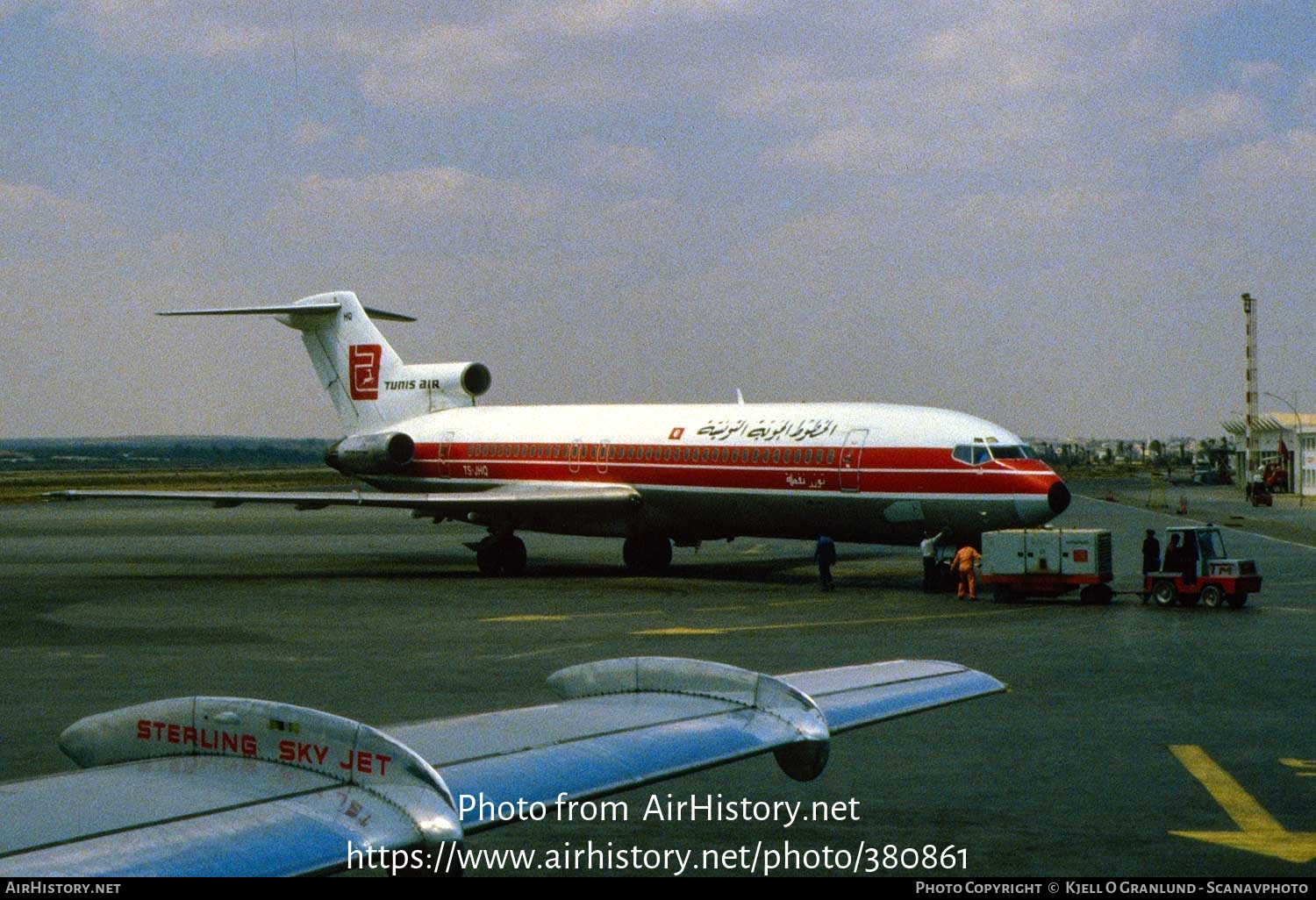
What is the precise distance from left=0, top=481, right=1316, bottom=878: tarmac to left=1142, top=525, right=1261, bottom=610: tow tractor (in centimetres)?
72

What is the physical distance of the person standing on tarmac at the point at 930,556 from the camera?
103 ft

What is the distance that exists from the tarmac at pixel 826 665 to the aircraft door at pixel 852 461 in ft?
7.74

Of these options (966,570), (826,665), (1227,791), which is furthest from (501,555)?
(1227,791)

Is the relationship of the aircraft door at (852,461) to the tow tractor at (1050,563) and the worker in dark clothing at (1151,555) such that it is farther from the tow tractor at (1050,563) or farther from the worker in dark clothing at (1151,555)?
the worker in dark clothing at (1151,555)

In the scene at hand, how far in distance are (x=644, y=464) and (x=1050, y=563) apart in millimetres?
10388

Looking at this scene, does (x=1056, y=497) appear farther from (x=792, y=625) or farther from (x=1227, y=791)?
(x=1227, y=791)

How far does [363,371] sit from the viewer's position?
43781 millimetres

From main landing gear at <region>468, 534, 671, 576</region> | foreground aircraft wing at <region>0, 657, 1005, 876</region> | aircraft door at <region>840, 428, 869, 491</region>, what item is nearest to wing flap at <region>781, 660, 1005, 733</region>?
foreground aircraft wing at <region>0, 657, 1005, 876</region>

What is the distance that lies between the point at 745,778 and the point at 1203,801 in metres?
3.68

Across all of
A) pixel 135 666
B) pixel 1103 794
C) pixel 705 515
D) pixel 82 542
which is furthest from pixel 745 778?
pixel 82 542

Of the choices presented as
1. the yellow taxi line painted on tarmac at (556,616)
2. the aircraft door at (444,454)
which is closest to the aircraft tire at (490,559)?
the aircraft door at (444,454)

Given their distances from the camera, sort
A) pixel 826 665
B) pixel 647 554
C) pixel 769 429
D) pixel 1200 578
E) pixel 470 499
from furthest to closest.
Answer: pixel 647 554
pixel 470 499
pixel 769 429
pixel 1200 578
pixel 826 665
